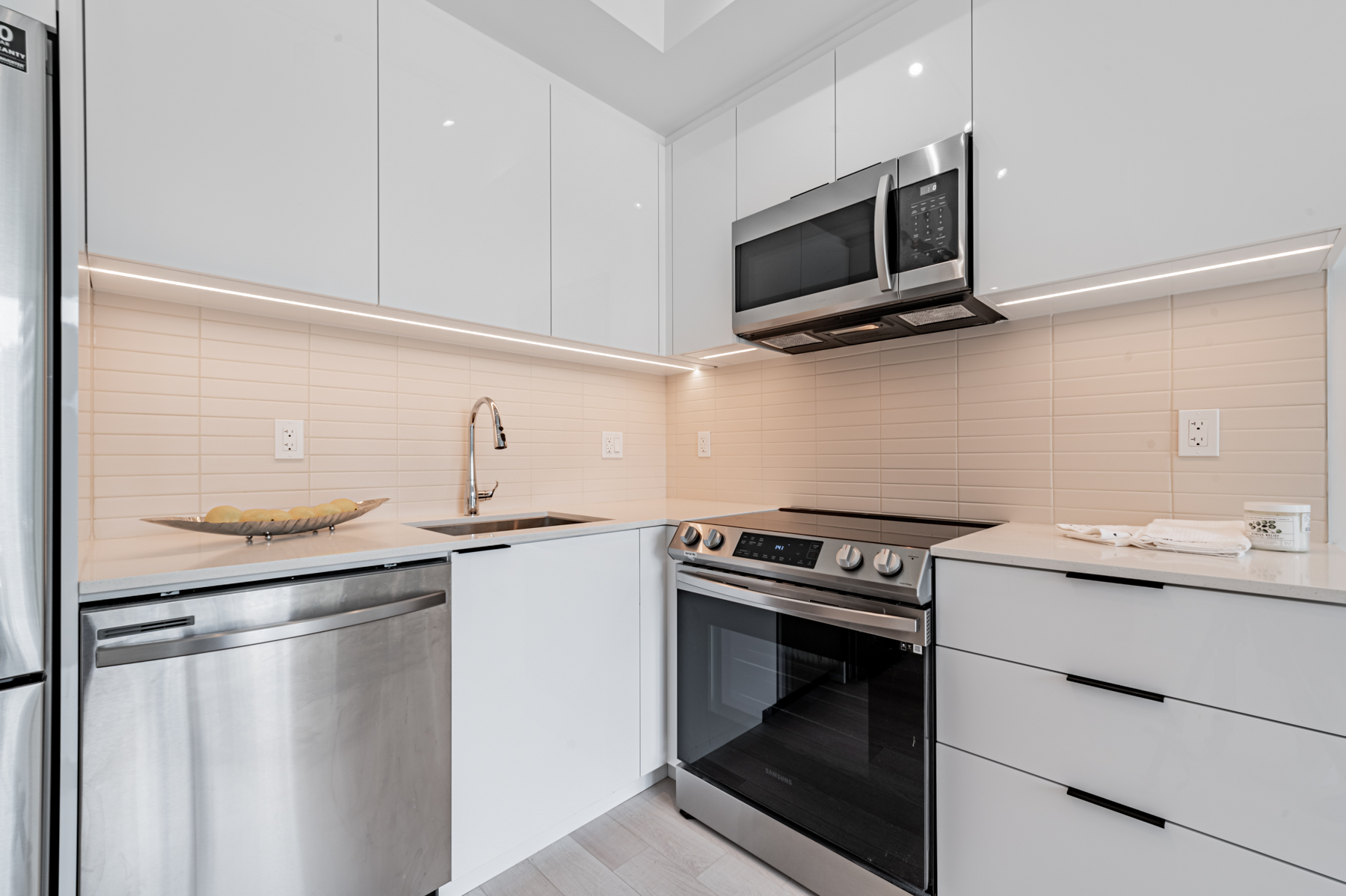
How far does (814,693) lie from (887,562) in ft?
1.35

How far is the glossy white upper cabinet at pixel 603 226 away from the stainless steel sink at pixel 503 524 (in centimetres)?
64

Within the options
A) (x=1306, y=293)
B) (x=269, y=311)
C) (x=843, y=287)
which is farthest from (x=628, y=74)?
(x=1306, y=293)

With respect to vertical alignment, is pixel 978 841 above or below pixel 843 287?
below

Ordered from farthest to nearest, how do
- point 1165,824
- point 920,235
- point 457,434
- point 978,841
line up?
point 457,434, point 920,235, point 978,841, point 1165,824

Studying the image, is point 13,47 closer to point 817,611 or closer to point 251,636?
point 251,636

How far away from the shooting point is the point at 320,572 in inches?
47.0

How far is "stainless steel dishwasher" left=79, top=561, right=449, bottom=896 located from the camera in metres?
0.99

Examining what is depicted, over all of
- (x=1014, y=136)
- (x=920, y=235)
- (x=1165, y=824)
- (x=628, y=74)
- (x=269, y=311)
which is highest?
(x=628, y=74)

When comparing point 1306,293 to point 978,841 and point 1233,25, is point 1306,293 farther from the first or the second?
point 978,841

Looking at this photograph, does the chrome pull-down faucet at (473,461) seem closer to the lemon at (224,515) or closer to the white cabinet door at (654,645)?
the white cabinet door at (654,645)

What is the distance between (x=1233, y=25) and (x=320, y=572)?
84.1 inches

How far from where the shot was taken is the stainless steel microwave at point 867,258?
146 cm

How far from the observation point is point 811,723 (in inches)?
58.2

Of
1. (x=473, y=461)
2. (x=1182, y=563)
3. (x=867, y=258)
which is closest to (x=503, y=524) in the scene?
(x=473, y=461)
